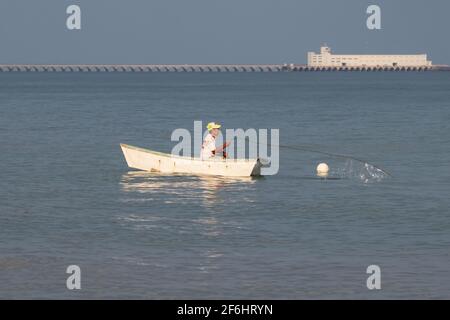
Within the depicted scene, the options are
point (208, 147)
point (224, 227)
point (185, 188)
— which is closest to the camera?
point (224, 227)

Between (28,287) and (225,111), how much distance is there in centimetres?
9086

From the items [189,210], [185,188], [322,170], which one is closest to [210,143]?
[185,188]

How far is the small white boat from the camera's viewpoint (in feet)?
151

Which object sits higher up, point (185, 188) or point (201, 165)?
point (201, 165)

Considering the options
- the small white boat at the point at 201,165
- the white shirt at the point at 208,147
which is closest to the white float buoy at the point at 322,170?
the small white boat at the point at 201,165

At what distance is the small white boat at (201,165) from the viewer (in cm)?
4600

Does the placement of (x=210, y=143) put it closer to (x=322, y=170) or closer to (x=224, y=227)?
(x=322, y=170)

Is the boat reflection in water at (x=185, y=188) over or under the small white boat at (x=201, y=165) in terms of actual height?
under

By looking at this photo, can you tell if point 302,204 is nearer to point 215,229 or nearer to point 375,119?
point 215,229

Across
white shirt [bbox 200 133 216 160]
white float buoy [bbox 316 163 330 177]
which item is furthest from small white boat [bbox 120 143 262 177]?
white float buoy [bbox 316 163 330 177]

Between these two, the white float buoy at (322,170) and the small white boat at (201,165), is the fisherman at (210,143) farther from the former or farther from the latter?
the white float buoy at (322,170)

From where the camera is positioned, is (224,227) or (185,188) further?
(185,188)

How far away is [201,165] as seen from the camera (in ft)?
152
